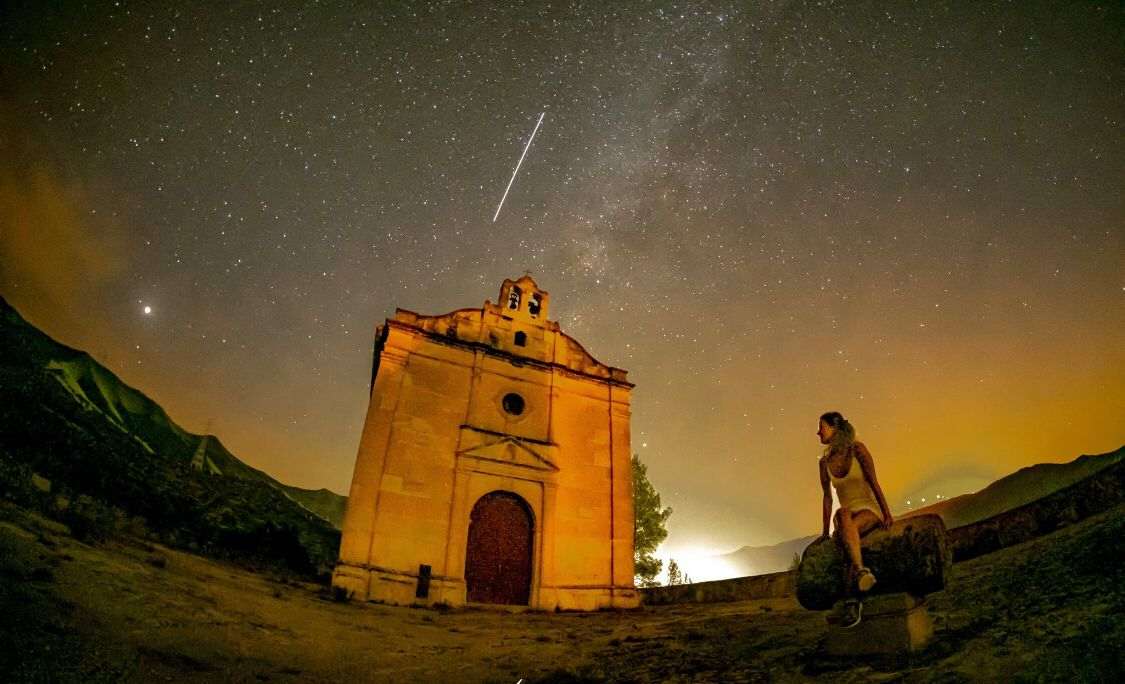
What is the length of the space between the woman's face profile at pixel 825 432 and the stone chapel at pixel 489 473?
1226 centimetres

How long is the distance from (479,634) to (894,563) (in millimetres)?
8076

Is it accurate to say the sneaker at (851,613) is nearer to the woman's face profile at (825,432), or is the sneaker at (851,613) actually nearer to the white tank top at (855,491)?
the white tank top at (855,491)

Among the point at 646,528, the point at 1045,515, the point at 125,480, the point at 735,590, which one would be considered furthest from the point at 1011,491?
the point at 125,480

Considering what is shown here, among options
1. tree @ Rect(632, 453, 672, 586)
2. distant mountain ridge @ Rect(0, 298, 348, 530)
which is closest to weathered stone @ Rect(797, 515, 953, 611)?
tree @ Rect(632, 453, 672, 586)

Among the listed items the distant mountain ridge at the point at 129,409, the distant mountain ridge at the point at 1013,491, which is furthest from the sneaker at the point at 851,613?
the distant mountain ridge at the point at 1013,491

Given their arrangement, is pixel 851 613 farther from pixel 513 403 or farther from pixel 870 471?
pixel 513 403

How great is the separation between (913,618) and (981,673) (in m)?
0.63

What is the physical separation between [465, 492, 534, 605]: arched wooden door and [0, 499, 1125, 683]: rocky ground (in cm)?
472

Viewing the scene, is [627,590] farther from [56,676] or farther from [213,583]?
[56,676]

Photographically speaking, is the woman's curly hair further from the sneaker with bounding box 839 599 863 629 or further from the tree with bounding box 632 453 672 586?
the tree with bounding box 632 453 672 586

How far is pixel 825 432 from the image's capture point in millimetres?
4848

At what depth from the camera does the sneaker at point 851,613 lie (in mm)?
4031

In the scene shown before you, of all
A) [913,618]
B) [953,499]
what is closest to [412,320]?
[913,618]

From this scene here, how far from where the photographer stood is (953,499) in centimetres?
6569
